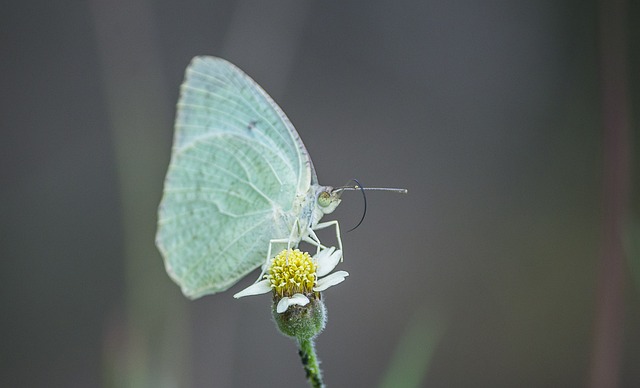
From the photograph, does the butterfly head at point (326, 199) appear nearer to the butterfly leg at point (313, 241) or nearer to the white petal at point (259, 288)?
the butterfly leg at point (313, 241)

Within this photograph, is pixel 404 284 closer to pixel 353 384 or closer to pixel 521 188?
pixel 353 384

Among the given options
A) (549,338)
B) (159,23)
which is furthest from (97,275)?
(549,338)

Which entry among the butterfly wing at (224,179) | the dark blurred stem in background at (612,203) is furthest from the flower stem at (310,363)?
the dark blurred stem in background at (612,203)

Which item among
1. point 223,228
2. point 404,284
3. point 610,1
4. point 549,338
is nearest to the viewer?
point 610,1

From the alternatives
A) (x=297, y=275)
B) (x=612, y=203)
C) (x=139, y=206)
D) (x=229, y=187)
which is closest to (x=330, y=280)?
(x=297, y=275)

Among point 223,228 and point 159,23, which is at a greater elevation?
point 159,23

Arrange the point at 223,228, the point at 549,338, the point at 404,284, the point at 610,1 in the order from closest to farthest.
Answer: the point at 610,1, the point at 223,228, the point at 549,338, the point at 404,284
